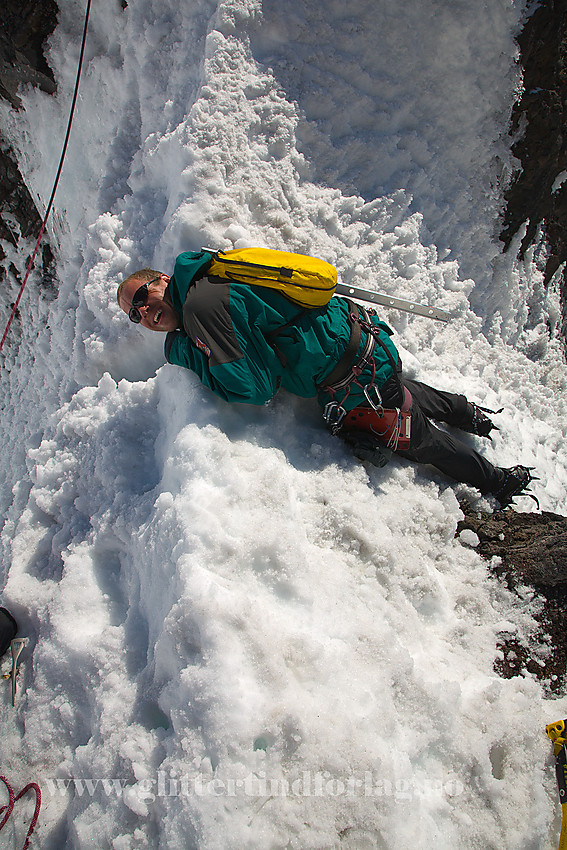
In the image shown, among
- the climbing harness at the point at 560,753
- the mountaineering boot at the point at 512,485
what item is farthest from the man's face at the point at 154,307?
the climbing harness at the point at 560,753

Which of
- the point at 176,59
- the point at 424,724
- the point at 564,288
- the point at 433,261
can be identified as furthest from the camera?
the point at 564,288

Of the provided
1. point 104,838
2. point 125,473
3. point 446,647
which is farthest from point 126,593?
point 446,647

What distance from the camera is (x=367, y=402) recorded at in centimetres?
315

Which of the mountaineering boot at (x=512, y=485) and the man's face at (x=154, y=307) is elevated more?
the man's face at (x=154, y=307)

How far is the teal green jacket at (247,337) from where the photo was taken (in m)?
2.54

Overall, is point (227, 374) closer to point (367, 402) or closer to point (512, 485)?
point (367, 402)

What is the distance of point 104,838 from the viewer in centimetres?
196

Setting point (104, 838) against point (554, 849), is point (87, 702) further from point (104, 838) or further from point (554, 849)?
point (554, 849)

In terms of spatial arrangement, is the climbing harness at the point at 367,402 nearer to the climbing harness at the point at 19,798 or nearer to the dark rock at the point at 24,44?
the climbing harness at the point at 19,798

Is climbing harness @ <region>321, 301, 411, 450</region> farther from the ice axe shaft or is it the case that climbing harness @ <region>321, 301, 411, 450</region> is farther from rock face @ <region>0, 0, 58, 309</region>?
rock face @ <region>0, 0, 58, 309</region>

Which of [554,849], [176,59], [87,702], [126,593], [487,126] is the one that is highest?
[487,126]

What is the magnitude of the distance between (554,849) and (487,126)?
5.31 metres

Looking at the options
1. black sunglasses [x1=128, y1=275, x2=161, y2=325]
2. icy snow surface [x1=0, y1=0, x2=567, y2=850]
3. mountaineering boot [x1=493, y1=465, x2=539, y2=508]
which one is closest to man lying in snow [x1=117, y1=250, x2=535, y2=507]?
black sunglasses [x1=128, y1=275, x2=161, y2=325]

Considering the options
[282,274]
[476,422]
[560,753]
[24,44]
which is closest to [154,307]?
[282,274]
